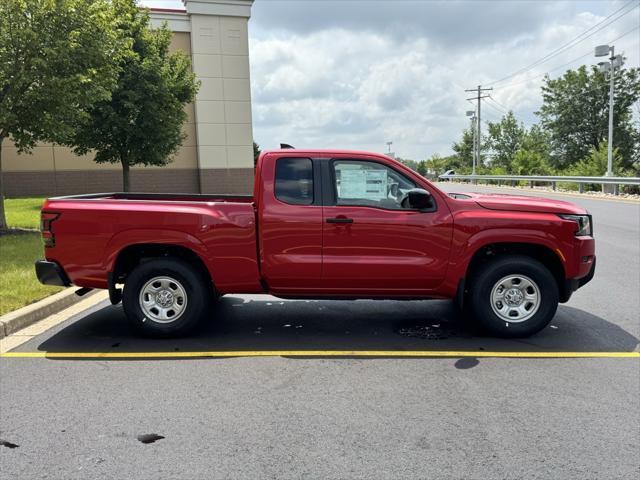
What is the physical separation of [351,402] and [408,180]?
242 centimetres

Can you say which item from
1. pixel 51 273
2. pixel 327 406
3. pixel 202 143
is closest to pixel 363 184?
pixel 327 406

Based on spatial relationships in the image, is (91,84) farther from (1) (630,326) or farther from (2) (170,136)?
Answer: (1) (630,326)

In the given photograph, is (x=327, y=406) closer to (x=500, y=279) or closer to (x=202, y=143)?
(x=500, y=279)

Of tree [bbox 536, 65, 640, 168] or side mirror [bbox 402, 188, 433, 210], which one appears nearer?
side mirror [bbox 402, 188, 433, 210]

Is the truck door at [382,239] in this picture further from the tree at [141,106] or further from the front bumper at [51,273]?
the tree at [141,106]

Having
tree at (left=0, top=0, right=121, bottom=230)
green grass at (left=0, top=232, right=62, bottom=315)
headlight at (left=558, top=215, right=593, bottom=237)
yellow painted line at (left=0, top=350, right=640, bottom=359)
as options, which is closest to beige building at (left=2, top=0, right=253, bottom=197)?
tree at (left=0, top=0, right=121, bottom=230)

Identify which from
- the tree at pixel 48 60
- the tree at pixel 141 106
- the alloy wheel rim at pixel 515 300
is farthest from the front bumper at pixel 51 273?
the tree at pixel 141 106

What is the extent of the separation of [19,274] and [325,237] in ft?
16.1

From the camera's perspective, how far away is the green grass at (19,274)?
651cm

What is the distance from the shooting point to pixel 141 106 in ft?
62.8

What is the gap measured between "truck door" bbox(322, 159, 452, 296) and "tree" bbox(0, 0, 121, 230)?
8.14m

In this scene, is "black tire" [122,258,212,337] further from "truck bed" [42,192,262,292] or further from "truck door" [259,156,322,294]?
"truck door" [259,156,322,294]

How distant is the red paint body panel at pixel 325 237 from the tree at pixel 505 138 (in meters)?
71.2

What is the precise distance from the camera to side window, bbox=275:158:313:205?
552 centimetres
